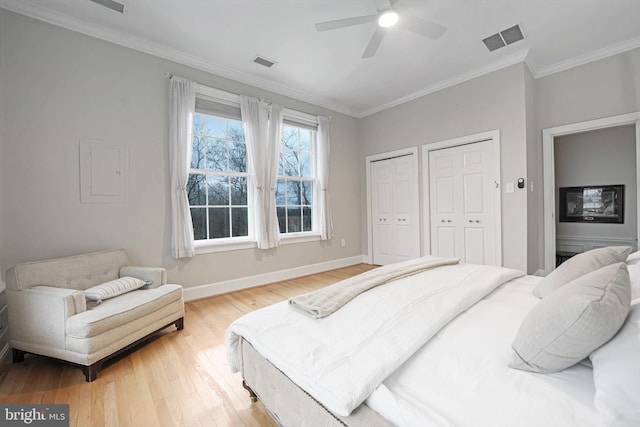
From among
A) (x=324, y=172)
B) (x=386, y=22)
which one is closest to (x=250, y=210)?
(x=324, y=172)

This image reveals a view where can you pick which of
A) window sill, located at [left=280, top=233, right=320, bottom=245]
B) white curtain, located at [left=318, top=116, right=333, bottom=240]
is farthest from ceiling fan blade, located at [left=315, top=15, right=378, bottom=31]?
window sill, located at [left=280, top=233, right=320, bottom=245]

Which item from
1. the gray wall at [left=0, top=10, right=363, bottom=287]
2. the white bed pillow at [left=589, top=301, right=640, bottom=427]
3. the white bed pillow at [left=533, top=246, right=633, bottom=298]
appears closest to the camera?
the white bed pillow at [left=589, top=301, right=640, bottom=427]

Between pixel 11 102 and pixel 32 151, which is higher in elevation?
pixel 11 102

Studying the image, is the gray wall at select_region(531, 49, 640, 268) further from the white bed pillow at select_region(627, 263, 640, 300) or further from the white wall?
the white bed pillow at select_region(627, 263, 640, 300)

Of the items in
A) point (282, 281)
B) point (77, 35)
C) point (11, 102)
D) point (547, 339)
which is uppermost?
point (77, 35)

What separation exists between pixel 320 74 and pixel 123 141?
2.54 m

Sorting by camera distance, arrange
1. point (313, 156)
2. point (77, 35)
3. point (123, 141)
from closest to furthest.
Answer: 1. point (77, 35)
2. point (123, 141)
3. point (313, 156)

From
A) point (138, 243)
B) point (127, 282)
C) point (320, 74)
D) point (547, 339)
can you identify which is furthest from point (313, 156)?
point (547, 339)

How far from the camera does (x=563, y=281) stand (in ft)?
4.53

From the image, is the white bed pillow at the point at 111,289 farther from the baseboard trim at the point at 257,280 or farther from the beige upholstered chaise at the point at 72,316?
the baseboard trim at the point at 257,280

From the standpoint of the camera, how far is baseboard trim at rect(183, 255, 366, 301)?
3346 mm

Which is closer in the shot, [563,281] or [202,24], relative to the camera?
[563,281]

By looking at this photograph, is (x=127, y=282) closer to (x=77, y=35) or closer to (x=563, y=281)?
(x=77, y=35)

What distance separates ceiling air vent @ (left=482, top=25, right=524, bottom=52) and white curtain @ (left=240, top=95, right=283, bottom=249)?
2.71 m
